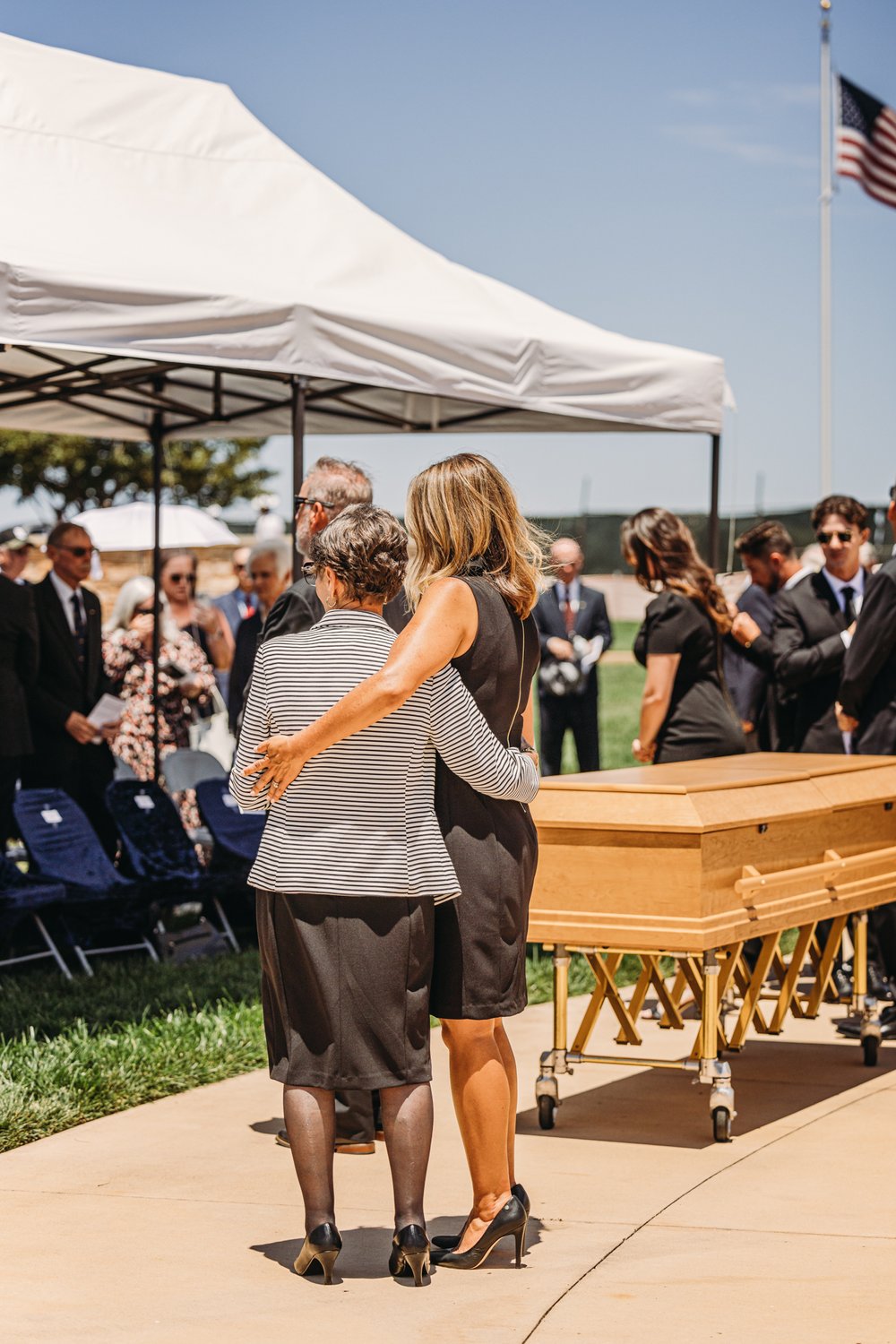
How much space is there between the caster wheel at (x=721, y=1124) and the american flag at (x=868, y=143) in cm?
1899

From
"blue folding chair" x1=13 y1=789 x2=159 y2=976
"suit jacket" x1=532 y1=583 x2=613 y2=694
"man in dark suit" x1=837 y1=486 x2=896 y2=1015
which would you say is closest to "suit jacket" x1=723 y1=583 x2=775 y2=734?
"man in dark suit" x1=837 y1=486 x2=896 y2=1015

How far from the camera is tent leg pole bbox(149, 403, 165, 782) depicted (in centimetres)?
1005

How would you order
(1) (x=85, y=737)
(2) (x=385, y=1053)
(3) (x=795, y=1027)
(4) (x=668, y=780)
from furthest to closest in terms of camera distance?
(1) (x=85, y=737), (3) (x=795, y=1027), (4) (x=668, y=780), (2) (x=385, y=1053)

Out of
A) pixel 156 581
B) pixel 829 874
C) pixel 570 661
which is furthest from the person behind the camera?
pixel 570 661

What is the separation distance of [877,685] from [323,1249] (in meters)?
3.97

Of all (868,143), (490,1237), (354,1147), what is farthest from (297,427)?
(868,143)

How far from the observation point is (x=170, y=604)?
11.8 meters

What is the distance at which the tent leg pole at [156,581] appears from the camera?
1005 centimetres

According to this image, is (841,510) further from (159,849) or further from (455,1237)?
(455,1237)

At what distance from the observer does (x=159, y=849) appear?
8703mm

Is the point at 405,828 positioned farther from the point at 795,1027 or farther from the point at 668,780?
the point at 795,1027

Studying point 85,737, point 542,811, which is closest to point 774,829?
point 542,811

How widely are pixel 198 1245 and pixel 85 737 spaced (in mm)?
4901

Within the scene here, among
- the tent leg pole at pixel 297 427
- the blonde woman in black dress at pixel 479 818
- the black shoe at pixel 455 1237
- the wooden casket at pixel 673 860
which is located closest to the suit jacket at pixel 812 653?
the wooden casket at pixel 673 860
